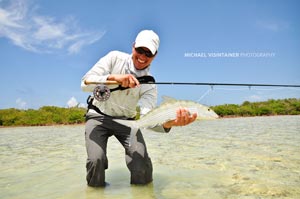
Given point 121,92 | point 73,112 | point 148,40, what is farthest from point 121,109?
point 73,112

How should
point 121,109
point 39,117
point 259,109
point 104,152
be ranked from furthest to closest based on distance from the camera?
point 259,109, point 39,117, point 121,109, point 104,152

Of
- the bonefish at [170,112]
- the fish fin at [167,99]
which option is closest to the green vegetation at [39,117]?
the bonefish at [170,112]

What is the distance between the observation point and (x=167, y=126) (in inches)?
183

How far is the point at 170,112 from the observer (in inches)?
162

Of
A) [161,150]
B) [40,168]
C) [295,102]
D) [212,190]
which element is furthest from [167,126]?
[295,102]

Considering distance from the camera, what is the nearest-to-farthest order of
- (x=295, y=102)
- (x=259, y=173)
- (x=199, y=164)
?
1. (x=259, y=173)
2. (x=199, y=164)
3. (x=295, y=102)

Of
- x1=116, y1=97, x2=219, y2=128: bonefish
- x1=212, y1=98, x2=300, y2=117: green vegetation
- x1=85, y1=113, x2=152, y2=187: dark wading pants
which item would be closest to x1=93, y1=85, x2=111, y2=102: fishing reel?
x1=85, y1=113, x2=152, y2=187: dark wading pants

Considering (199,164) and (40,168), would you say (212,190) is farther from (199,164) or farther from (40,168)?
(40,168)

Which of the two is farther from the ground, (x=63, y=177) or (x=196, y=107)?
(x=196, y=107)

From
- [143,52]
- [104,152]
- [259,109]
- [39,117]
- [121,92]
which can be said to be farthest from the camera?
[259,109]

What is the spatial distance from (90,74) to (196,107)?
1.78 m

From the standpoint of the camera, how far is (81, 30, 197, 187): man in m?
4.79

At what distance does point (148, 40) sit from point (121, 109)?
1.19m

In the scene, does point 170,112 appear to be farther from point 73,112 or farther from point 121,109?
point 73,112
